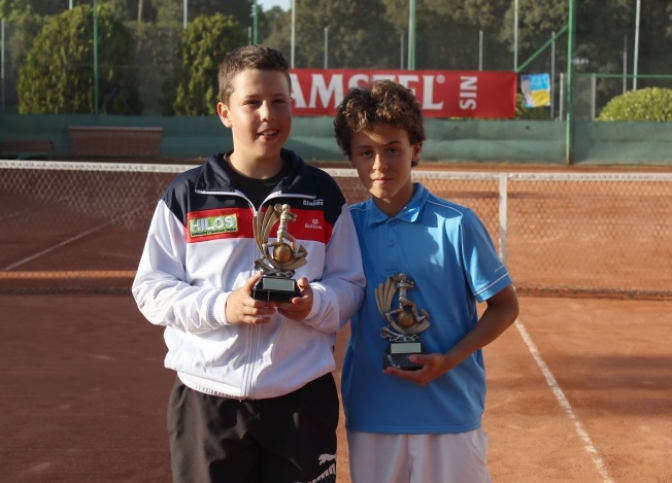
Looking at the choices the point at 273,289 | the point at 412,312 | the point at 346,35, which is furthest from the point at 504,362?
the point at 346,35

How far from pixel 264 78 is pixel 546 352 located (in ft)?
16.0

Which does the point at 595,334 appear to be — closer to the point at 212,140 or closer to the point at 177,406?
the point at 177,406

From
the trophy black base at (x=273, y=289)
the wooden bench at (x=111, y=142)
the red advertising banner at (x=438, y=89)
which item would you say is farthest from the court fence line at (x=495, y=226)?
the trophy black base at (x=273, y=289)

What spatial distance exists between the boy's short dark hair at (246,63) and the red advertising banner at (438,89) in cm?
2105

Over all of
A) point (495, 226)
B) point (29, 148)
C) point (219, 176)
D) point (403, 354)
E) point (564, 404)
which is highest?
point (219, 176)

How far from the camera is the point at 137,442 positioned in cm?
497

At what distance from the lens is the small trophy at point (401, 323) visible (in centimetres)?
241

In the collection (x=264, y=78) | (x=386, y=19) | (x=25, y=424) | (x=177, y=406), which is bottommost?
(x=25, y=424)

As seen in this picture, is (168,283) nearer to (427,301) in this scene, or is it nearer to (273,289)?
(273,289)

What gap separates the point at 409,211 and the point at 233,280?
19.0 inches

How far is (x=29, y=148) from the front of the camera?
23094mm

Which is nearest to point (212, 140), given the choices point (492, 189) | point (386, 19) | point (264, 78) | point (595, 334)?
point (386, 19)

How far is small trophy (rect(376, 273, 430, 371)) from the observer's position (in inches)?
95.0

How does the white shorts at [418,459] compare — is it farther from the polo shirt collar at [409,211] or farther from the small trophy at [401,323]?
the polo shirt collar at [409,211]
